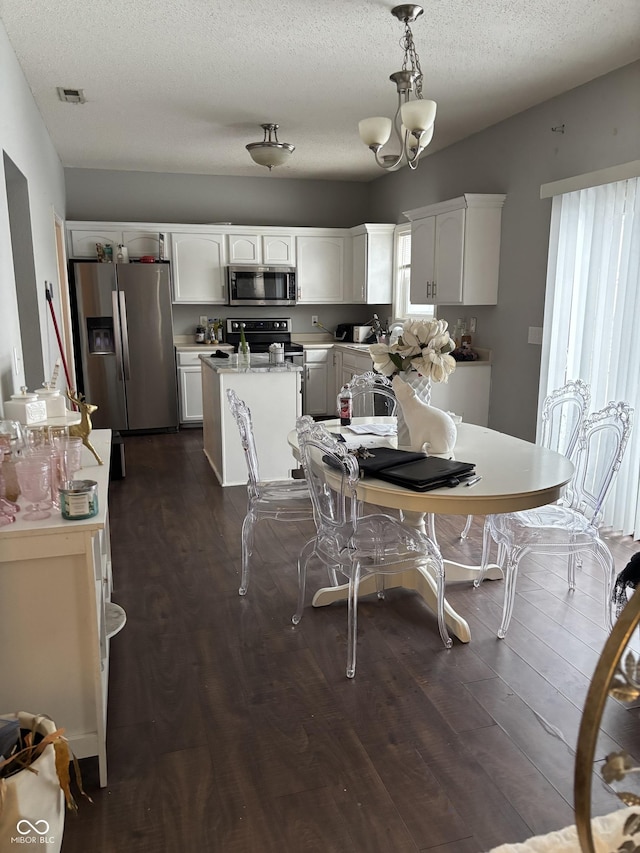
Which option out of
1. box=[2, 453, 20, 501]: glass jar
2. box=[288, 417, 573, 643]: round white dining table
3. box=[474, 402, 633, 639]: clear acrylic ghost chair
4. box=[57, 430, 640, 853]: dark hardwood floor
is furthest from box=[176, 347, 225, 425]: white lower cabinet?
box=[2, 453, 20, 501]: glass jar

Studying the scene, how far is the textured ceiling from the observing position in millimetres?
2924

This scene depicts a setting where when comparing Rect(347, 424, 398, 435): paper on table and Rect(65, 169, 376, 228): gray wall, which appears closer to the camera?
Rect(347, 424, 398, 435): paper on table

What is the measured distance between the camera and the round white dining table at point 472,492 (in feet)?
7.26

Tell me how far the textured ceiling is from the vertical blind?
737 mm

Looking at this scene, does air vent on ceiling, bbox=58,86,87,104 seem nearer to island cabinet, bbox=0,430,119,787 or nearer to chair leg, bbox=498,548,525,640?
island cabinet, bbox=0,430,119,787

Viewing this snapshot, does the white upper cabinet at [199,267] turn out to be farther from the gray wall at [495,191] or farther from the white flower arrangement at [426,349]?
the white flower arrangement at [426,349]

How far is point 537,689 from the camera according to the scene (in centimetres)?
231

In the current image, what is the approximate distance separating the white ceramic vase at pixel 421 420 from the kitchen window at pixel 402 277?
158 inches

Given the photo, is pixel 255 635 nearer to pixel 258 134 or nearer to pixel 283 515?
pixel 283 515

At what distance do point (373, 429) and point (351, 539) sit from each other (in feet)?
2.67

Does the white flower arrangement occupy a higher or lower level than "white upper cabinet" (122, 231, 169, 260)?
lower

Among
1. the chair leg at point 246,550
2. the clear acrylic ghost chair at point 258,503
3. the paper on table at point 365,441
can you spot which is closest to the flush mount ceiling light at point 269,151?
the clear acrylic ghost chair at point 258,503

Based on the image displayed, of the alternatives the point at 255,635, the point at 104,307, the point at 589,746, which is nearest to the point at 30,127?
the point at 104,307

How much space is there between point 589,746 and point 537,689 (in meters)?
1.79
